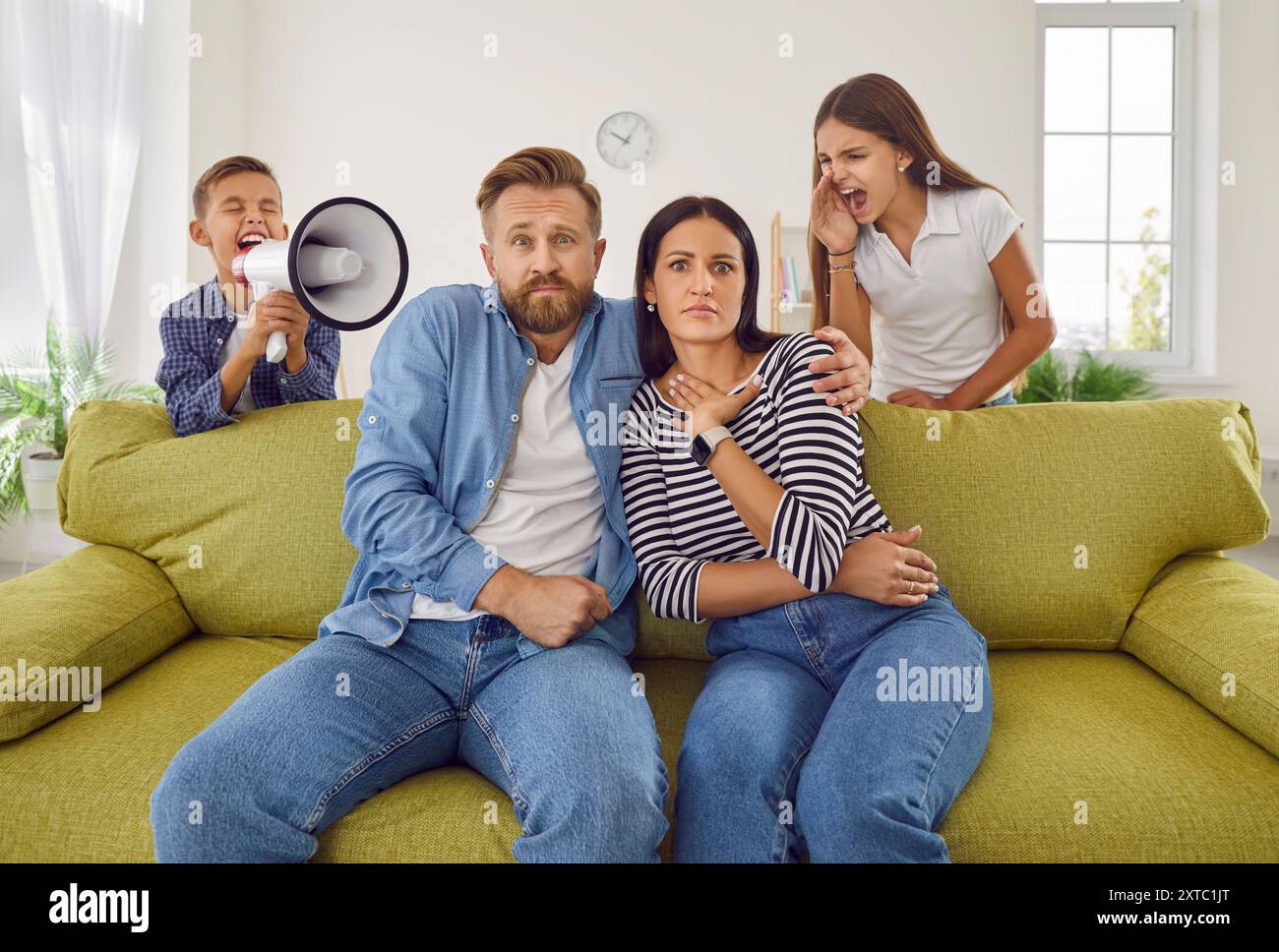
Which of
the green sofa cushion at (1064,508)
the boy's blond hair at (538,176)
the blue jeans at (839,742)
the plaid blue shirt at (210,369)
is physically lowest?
the blue jeans at (839,742)

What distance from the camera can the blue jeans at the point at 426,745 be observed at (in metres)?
1.13

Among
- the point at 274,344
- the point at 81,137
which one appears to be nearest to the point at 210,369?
the point at 274,344

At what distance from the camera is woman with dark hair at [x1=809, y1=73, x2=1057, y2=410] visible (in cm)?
194

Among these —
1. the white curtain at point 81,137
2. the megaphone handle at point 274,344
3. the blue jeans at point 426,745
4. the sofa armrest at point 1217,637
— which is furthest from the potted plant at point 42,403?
the sofa armrest at point 1217,637

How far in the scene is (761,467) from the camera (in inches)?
59.6

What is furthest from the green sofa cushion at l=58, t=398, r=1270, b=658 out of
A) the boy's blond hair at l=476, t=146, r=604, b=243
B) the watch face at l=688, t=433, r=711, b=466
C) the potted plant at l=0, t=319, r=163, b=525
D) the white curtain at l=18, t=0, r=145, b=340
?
the white curtain at l=18, t=0, r=145, b=340

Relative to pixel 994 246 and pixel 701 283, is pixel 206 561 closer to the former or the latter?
pixel 701 283

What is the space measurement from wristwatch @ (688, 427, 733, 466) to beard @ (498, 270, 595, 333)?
1.03 feet

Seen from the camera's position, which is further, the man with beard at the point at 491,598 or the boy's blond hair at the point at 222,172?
the boy's blond hair at the point at 222,172

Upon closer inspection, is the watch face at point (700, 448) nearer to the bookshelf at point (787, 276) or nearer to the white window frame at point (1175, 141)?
the bookshelf at point (787, 276)

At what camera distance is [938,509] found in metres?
1.70

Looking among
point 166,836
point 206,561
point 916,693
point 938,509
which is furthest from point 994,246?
point 166,836

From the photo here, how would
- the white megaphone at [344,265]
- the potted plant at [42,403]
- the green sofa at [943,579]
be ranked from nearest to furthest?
the green sofa at [943,579]
the white megaphone at [344,265]
the potted plant at [42,403]

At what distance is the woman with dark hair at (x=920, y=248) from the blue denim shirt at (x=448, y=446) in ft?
2.11
